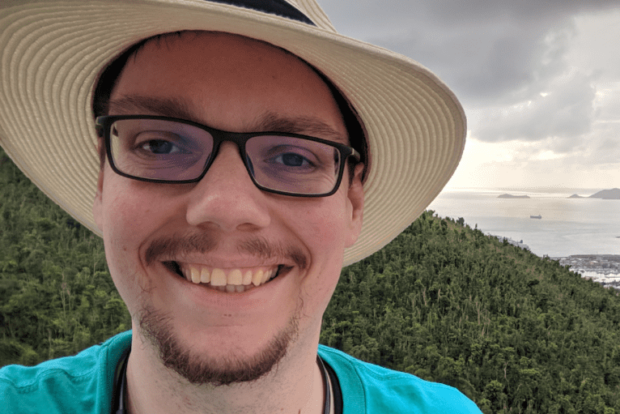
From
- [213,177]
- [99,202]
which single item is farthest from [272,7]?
[99,202]

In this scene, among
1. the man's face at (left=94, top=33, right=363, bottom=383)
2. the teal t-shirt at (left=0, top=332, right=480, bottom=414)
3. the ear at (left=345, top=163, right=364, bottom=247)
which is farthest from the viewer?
the ear at (left=345, top=163, right=364, bottom=247)

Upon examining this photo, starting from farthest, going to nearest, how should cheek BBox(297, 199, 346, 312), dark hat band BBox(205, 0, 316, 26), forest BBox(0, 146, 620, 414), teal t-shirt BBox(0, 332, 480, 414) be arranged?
forest BBox(0, 146, 620, 414)
teal t-shirt BBox(0, 332, 480, 414)
cheek BBox(297, 199, 346, 312)
dark hat band BBox(205, 0, 316, 26)

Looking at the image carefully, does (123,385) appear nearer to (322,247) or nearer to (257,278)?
(257,278)

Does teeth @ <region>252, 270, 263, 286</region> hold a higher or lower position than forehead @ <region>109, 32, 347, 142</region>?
lower

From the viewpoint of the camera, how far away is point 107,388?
1769mm

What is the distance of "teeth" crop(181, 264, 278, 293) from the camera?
151cm

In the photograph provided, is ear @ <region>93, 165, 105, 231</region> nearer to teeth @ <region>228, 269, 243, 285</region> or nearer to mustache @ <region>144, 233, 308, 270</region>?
mustache @ <region>144, 233, 308, 270</region>

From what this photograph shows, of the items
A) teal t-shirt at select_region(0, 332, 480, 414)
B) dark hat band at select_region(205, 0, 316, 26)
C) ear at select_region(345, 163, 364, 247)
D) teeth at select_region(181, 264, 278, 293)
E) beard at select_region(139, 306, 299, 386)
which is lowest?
teal t-shirt at select_region(0, 332, 480, 414)

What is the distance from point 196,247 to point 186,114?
442mm

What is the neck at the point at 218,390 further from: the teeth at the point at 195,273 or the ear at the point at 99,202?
the ear at the point at 99,202

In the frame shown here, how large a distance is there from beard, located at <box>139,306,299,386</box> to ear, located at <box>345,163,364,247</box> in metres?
0.64

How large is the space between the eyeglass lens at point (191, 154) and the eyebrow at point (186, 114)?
1.1 inches

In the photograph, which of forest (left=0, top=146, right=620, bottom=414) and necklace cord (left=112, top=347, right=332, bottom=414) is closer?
necklace cord (left=112, top=347, right=332, bottom=414)

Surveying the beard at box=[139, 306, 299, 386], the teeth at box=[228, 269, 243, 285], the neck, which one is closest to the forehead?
the teeth at box=[228, 269, 243, 285]
